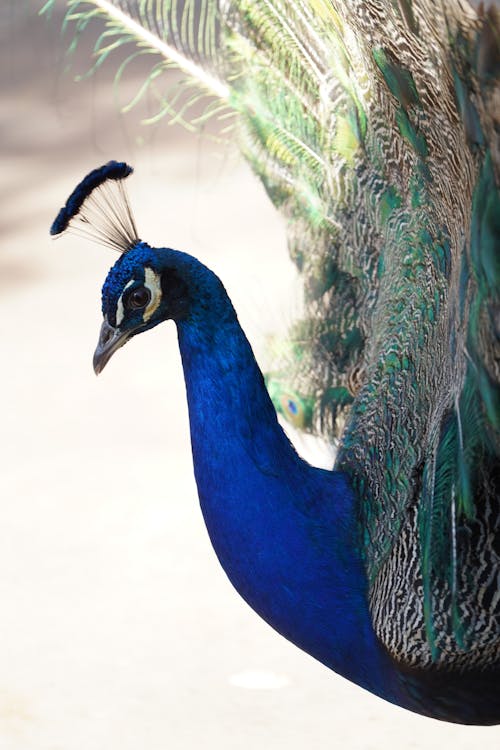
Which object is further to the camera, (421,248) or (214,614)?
(214,614)

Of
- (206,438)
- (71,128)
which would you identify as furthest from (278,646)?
→ (71,128)

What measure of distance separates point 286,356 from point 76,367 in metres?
1.28

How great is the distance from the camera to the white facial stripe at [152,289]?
4.23ft

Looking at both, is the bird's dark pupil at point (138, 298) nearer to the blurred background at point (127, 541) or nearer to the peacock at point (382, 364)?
the peacock at point (382, 364)

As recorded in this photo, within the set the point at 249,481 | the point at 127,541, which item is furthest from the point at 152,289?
the point at 127,541

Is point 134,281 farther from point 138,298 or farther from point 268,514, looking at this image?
point 268,514

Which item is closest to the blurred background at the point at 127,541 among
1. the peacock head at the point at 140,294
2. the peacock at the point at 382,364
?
the peacock at the point at 382,364

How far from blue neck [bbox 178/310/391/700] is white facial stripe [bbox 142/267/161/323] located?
4 cm

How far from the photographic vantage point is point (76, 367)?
3131 mm

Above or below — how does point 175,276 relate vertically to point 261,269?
below

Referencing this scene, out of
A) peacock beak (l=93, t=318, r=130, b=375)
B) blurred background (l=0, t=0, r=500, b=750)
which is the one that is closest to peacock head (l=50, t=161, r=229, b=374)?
peacock beak (l=93, t=318, r=130, b=375)

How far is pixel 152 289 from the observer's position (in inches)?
50.9

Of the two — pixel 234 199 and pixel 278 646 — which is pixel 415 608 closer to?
pixel 278 646

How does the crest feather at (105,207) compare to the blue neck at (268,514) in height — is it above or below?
above
